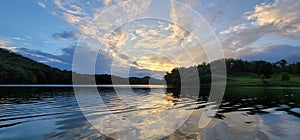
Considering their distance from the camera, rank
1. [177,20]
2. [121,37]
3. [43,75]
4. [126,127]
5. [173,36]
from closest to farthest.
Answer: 1. [126,127]
2. [121,37]
3. [177,20]
4. [173,36]
5. [43,75]

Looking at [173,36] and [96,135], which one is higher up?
[173,36]

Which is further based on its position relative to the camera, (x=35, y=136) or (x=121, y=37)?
(x=121, y=37)

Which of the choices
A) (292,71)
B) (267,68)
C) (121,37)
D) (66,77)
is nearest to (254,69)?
(267,68)

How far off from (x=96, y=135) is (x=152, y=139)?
3022mm

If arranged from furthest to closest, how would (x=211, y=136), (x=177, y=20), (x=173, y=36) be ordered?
(x=173, y=36)
(x=177, y=20)
(x=211, y=136)

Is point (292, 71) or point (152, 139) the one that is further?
point (292, 71)

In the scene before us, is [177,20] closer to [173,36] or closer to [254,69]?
[173,36]

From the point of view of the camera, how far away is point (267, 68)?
178750mm

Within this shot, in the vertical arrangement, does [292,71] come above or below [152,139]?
above

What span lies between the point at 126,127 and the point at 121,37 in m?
17.8

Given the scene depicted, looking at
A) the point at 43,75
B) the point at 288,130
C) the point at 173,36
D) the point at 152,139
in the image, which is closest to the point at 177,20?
the point at 173,36

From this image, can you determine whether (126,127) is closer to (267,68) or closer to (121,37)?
(121,37)

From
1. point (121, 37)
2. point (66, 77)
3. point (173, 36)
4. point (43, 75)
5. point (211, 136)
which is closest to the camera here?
point (211, 136)

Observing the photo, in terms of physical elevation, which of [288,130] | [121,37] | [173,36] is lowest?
[288,130]
